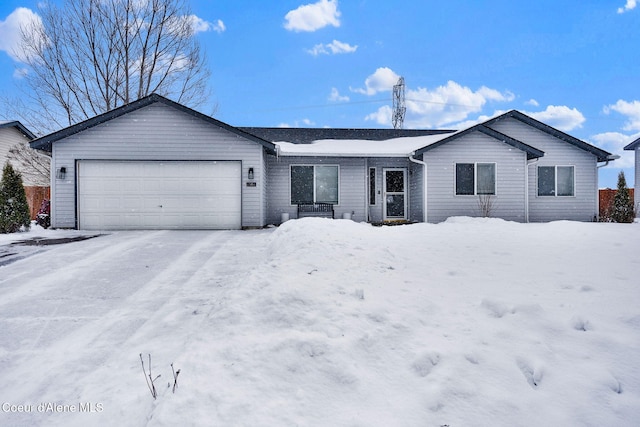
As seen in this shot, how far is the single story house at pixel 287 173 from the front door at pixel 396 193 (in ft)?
0.14

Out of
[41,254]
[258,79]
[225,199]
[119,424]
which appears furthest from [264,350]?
[258,79]

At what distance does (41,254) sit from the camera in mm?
6375

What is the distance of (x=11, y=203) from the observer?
947 cm

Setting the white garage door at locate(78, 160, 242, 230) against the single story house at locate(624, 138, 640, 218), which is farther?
the single story house at locate(624, 138, 640, 218)

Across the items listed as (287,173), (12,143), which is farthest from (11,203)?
(12,143)

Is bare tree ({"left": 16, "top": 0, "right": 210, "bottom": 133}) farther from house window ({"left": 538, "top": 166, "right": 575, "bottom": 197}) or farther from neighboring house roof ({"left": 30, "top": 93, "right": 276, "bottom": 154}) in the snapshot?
house window ({"left": 538, "top": 166, "right": 575, "bottom": 197})

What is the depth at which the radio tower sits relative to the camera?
2744cm

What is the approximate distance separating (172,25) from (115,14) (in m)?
2.77

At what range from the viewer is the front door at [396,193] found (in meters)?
13.2

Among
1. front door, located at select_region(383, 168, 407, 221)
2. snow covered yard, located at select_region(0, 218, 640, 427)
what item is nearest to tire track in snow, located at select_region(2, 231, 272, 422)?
snow covered yard, located at select_region(0, 218, 640, 427)

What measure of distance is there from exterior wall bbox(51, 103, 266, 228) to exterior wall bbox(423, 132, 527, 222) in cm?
611

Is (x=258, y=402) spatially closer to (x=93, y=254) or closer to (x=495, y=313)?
(x=495, y=313)

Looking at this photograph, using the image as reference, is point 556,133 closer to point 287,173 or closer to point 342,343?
point 287,173

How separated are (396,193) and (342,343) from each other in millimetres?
11464
